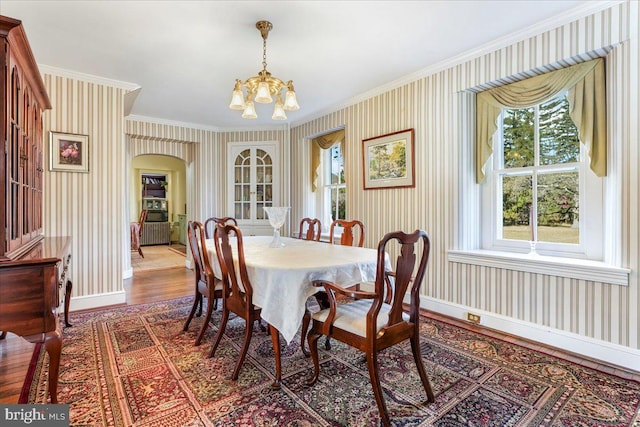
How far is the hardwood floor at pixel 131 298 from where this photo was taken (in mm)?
1985

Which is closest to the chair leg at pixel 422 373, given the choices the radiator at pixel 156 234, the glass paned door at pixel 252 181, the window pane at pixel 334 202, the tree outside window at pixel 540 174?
the tree outside window at pixel 540 174

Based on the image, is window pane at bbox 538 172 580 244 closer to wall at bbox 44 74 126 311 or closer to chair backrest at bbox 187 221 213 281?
chair backrest at bbox 187 221 213 281

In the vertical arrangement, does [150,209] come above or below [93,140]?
below

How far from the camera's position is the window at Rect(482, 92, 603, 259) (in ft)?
8.20

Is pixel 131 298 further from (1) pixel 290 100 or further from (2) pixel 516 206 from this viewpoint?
(2) pixel 516 206

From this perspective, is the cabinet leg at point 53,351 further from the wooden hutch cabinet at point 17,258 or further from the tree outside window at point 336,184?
the tree outside window at point 336,184

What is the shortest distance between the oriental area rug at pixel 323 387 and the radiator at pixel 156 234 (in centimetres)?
671

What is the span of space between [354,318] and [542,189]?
6.95 feet

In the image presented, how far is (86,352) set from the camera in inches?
93.7

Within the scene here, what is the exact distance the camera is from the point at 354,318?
1.76m

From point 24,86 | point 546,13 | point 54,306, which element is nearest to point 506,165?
point 546,13

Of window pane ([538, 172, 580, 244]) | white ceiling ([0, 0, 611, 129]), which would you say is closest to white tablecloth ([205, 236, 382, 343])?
window pane ([538, 172, 580, 244])

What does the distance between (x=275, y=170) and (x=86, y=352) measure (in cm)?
381

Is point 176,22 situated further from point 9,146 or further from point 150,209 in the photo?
point 150,209
